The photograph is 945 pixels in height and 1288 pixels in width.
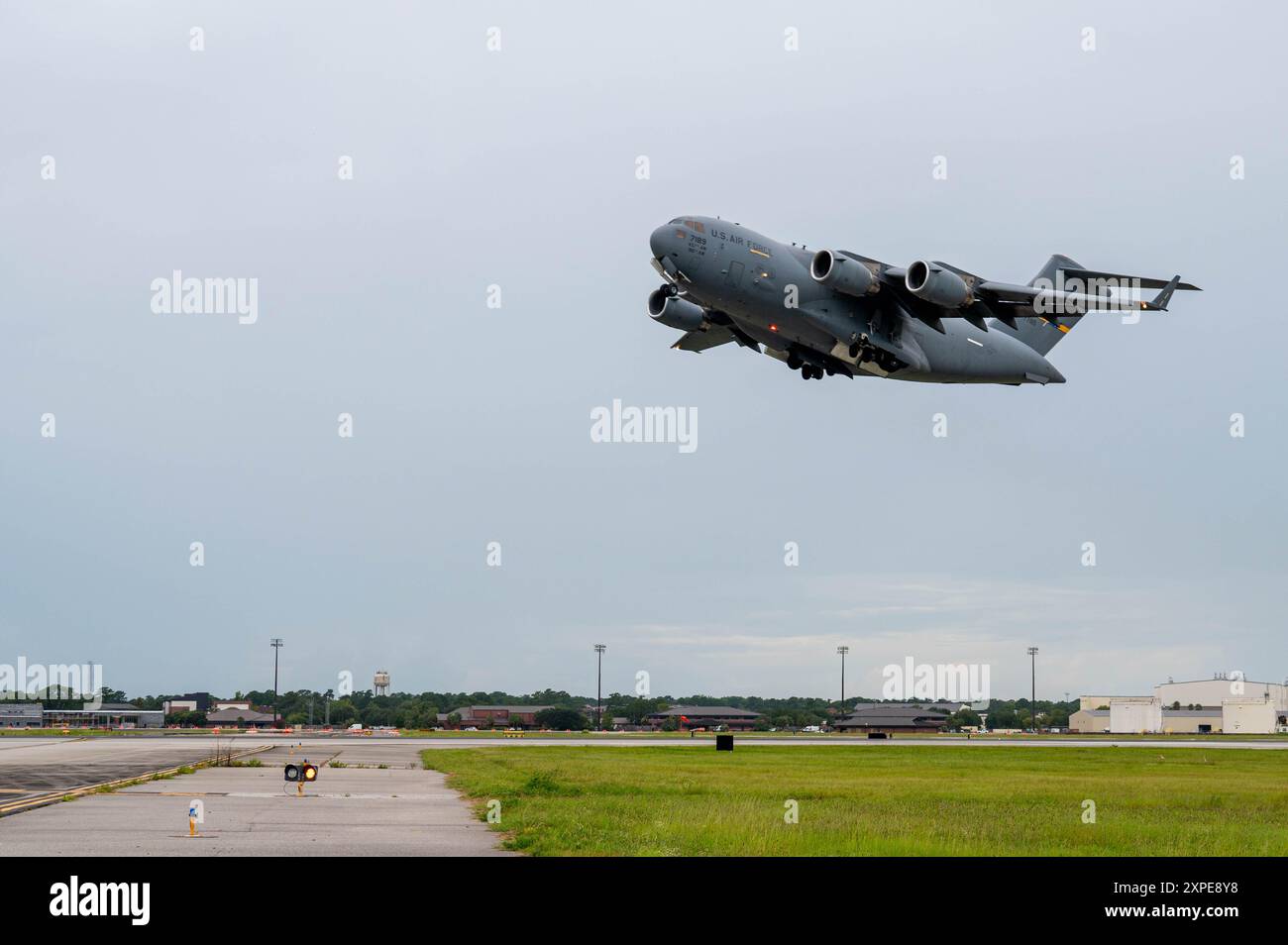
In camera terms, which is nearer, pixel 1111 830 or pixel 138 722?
pixel 1111 830

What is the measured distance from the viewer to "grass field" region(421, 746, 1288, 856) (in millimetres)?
23672

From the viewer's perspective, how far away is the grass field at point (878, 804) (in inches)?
932

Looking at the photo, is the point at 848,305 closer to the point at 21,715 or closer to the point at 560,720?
the point at 560,720

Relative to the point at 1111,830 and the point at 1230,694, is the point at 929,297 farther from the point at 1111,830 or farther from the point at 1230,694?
the point at 1230,694

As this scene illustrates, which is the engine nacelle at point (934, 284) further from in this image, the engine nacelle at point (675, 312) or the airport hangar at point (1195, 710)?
the airport hangar at point (1195, 710)

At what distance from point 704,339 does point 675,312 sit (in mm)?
2005

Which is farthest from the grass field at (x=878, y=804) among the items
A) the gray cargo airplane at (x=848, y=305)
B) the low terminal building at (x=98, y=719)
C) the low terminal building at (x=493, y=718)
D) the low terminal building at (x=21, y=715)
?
the low terminal building at (x=493, y=718)

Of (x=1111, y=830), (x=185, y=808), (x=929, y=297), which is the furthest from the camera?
(x=929, y=297)

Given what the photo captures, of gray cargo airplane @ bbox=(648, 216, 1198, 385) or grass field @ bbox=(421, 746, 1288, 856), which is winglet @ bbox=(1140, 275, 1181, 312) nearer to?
gray cargo airplane @ bbox=(648, 216, 1198, 385)

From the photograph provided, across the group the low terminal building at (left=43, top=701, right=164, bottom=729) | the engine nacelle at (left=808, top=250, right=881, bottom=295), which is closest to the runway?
the engine nacelle at (left=808, top=250, right=881, bottom=295)
